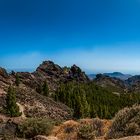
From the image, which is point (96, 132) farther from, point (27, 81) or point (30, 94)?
point (27, 81)

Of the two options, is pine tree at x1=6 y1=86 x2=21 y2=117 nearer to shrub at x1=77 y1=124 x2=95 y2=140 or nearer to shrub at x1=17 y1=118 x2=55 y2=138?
shrub at x1=17 y1=118 x2=55 y2=138

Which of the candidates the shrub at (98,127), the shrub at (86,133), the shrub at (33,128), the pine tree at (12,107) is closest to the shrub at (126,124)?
the shrub at (86,133)

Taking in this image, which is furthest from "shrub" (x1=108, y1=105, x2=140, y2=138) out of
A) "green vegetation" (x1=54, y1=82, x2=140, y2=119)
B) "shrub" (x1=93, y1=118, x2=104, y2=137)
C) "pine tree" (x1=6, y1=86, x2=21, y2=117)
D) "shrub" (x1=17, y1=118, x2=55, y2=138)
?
"green vegetation" (x1=54, y1=82, x2=140, y2=119)

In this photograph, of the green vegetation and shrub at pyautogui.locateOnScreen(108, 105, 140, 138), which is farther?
the green vegetation

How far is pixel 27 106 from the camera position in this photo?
81875 millimetres

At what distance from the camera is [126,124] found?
18141 millimetres

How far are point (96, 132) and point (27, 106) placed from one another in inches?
2467

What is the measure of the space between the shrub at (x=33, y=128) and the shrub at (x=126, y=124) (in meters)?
4.11

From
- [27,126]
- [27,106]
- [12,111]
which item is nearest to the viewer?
[27,126]

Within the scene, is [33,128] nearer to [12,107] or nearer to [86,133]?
[86,133]

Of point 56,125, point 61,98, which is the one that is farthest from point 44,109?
point 56,125

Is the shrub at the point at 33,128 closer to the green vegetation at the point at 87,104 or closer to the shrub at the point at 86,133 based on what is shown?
the shrub at the point at 86,133

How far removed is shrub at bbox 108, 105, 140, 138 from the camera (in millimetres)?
17809

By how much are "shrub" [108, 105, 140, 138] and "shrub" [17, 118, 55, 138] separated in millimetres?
4113
